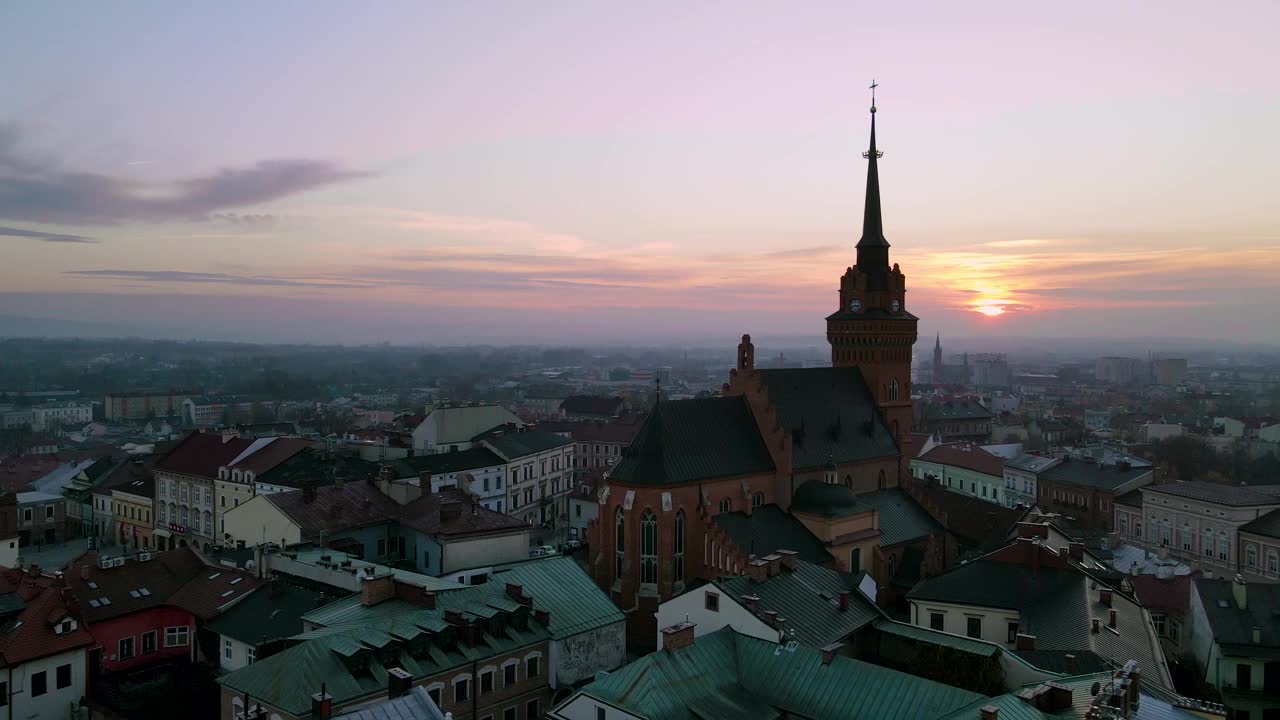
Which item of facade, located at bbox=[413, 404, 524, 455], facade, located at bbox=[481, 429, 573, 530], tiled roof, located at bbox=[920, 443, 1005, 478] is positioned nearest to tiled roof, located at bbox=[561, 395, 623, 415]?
facade, located at bbox=[413, 404, 524, 455]

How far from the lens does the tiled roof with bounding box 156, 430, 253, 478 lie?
8025 centimetres

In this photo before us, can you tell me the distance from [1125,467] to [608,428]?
65654 mm

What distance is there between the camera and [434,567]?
52656 mm

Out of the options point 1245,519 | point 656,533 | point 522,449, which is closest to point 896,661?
point 656,533

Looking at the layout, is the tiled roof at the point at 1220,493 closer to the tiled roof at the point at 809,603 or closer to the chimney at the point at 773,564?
the tiled roof at the point at 809,603

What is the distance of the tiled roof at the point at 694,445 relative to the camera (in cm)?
5081

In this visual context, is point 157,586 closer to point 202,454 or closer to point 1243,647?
point 202,454

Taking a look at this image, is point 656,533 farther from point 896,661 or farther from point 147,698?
point 147,698

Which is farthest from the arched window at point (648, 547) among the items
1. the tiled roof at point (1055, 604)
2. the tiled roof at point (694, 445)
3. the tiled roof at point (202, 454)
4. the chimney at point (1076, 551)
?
the tiled roof at point (202, 454)

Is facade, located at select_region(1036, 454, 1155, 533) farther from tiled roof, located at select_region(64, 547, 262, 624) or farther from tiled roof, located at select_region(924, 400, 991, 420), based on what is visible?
tiled roof, located at select_region(64, 547, 262, 624)

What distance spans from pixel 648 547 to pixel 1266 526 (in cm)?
4584

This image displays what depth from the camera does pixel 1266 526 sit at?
64.6 meters

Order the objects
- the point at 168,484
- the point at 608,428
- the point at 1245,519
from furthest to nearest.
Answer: the point at 608,428, the point at 168,484, the point at 1245,519

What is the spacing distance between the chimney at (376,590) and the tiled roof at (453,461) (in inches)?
1592
